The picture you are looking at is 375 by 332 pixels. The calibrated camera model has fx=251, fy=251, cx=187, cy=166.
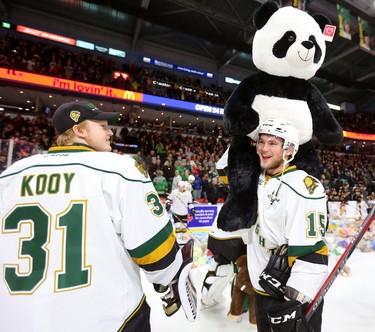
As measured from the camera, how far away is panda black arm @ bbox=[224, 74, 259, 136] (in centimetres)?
191

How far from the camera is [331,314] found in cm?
260

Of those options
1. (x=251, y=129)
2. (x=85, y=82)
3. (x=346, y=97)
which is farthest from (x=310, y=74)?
(x=346, y=97)

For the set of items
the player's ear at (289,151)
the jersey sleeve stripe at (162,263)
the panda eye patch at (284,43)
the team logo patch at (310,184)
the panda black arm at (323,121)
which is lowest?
the jersey sleeve stripe at (162,263)

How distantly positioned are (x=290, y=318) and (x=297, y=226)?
45 centimetres

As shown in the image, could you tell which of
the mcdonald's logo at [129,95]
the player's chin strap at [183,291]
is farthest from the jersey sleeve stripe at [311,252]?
the mcdonald's logo at [129,95]

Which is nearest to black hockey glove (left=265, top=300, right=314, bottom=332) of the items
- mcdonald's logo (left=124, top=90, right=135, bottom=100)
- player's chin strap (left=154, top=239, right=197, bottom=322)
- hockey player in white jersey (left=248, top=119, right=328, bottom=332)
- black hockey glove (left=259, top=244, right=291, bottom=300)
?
hockey player in white jersey (left=248, top=119, right=328, bottom=332)

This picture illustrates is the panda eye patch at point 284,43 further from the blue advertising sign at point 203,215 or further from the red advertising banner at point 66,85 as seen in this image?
the red advertising banner at point 66,85

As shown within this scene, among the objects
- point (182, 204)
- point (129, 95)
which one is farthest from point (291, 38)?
point (129, 95)

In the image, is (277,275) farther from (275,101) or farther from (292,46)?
(292,46)

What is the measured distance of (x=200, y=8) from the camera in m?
14.0

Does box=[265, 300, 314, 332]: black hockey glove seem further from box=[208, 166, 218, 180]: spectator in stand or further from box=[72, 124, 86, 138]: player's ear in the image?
box=[208, 166, 218, 180]: spectator in stand

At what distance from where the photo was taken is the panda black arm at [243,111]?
1909 millimetres

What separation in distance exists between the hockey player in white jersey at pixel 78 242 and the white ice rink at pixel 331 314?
1.32m

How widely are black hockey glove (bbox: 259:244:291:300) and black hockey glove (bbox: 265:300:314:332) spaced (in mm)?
137
